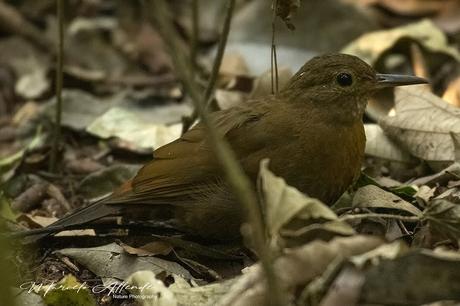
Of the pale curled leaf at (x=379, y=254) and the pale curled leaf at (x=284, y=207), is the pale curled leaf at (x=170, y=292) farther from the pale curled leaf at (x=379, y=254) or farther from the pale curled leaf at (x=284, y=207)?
the pale curled leaf at (x=379, y=254)

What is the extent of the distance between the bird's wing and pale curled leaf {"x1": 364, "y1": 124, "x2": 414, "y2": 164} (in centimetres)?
81

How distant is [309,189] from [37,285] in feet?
3.84

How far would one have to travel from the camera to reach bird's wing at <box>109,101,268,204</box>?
3.64m

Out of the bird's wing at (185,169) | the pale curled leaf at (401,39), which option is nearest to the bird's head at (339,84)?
the bird's wing at (185,169)

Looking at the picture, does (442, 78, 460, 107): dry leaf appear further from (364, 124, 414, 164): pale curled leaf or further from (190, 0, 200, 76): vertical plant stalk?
(190, 0, 200, 76): vertical plant stalk

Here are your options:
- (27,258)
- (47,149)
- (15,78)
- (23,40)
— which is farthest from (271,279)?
(23,40)

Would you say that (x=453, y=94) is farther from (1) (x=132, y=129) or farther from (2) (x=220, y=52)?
(1) (x=132, y=129)

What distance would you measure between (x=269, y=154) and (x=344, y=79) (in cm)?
52

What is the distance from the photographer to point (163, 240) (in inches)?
147

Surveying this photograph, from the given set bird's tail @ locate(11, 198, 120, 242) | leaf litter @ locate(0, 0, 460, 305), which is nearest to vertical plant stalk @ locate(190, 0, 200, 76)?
leaf litter @ locate(0, 0, 460, 305)

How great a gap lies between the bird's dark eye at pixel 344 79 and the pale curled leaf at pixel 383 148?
2.14 ft

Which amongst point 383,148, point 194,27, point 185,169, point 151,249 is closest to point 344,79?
point 383,148

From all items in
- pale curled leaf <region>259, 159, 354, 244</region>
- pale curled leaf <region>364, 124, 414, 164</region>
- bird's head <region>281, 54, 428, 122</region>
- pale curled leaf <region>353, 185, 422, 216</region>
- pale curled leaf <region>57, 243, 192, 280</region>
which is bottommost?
pale curled leaf <region>57, 243, 192, 280</region>

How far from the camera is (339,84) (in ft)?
12.4
